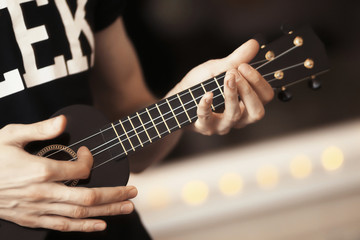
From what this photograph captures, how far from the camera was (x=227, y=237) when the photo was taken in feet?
6.77

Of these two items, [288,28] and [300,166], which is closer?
[288,28]

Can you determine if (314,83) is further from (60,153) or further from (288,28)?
(60,153)

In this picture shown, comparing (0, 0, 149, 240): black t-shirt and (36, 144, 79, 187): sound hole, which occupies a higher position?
(0, 0, 149, 240): black t-shirt

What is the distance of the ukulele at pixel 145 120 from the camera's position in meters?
0.74

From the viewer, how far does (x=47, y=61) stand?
74cm

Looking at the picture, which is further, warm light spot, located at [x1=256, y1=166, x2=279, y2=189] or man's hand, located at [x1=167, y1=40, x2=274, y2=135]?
warm light spot, located at [x1=256, y1=166, x2=279, y2=189]

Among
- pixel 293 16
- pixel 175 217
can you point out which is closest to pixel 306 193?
pixel 175 217

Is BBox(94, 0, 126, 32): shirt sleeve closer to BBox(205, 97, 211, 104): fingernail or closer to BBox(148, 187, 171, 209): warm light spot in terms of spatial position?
BBox(205, 97, 211, 104): fingernail

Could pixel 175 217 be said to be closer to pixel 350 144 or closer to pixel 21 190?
pixel 350 144

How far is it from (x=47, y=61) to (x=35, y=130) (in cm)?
15

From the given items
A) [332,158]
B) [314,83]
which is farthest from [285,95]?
[332,158]

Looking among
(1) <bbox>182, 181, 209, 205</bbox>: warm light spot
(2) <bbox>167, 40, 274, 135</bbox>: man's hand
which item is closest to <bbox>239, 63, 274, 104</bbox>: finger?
(2) <bbox>167, 40, 274, 135</bbox>: man's hand

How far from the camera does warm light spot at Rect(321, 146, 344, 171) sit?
84.8 inches

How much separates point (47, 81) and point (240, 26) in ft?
4.58
